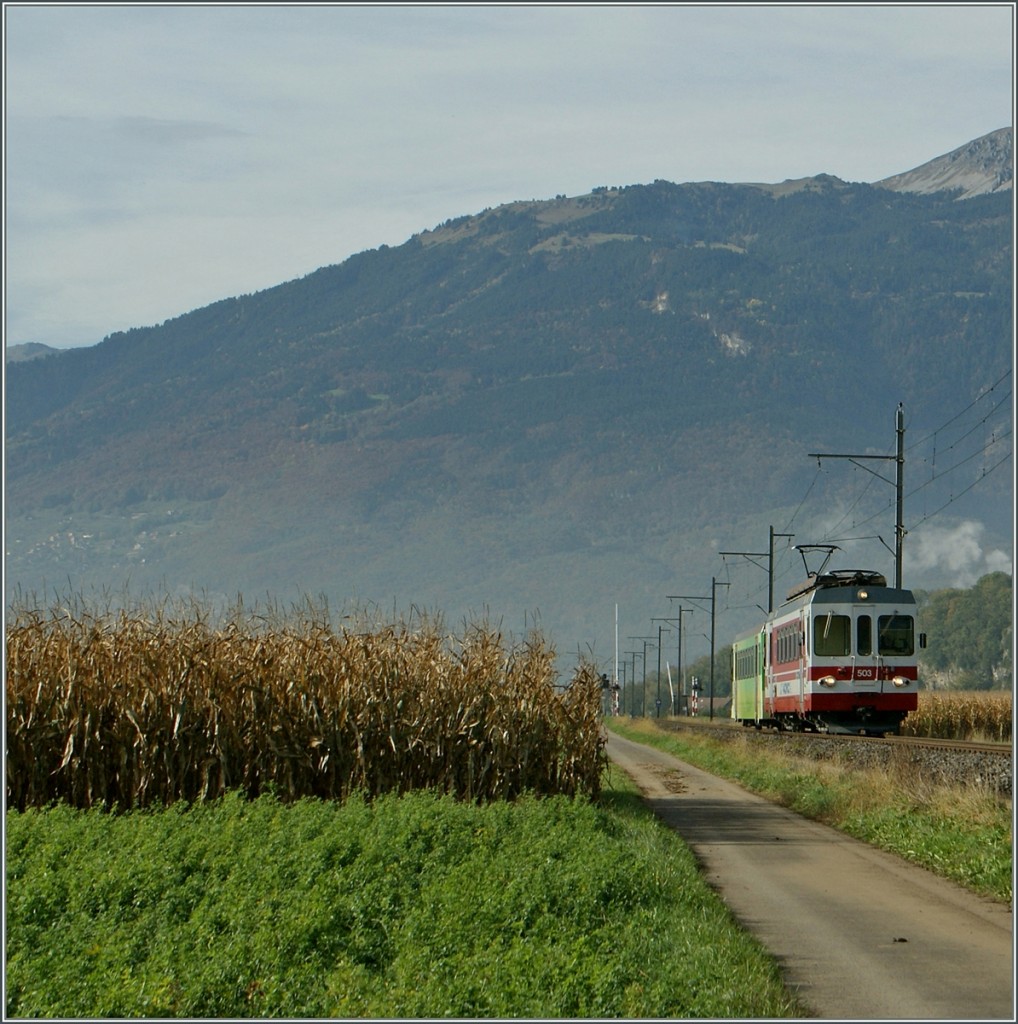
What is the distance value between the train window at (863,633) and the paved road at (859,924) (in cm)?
1457

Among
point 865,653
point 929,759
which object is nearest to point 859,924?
point 929,759

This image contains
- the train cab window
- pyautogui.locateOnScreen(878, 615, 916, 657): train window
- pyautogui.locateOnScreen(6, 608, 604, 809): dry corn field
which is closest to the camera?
pyautogui.locateOnScreen(6, 608, 604, 809): dry corn field

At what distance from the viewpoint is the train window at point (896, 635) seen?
3609cm

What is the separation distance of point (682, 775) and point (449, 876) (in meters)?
21.5

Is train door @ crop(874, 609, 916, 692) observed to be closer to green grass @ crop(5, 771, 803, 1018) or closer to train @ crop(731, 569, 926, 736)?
train @ crop(731, 569, 926, 736)

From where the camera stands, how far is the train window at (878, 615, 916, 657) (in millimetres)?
36094

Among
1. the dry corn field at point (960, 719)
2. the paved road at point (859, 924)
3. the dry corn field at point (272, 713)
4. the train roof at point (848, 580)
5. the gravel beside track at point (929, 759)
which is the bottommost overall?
the dry corn field at point (960, 719)

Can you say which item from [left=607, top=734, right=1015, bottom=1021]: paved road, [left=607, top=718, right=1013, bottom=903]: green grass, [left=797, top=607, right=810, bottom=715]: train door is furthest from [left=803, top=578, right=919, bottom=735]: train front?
[left=607, top=734, right=1015, bottom=1021]: paved road

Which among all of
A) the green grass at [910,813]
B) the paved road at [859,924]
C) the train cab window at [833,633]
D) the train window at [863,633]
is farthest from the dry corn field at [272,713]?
the train window at [863,633]

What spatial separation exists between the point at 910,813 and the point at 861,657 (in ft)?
54.9

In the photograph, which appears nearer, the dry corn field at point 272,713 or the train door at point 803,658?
the dry corn field at point 272,713

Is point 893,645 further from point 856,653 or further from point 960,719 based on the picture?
point 960,719

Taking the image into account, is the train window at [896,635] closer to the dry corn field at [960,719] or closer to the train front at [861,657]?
the train front at [861,657]

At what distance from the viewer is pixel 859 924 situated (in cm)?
1312
